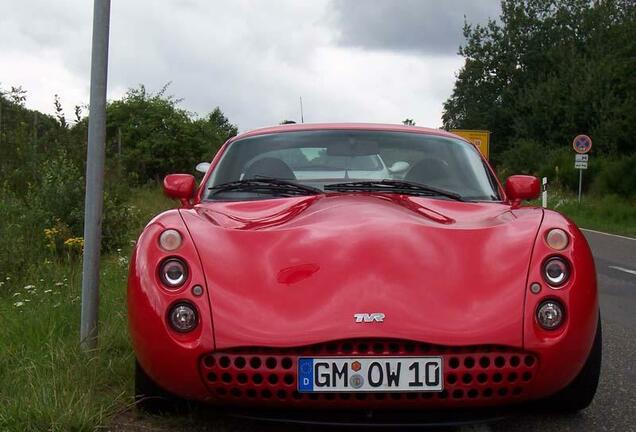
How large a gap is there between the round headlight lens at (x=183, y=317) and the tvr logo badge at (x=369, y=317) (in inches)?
23.2

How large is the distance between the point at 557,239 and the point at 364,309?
89 centimetres

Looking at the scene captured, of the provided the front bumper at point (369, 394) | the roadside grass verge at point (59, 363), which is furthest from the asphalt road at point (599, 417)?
the front bumper at point (369, 394)

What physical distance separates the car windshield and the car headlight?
1.17 meters

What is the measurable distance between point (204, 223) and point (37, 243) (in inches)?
197

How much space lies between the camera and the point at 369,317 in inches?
112

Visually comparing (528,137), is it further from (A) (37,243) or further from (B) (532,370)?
(B) (532,370)

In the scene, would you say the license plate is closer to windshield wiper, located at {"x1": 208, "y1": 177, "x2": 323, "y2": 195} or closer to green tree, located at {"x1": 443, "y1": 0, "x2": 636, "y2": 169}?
windshield wiper, located at {"x1": 208, "y1": 177, "x2": 323, "y2": 195}

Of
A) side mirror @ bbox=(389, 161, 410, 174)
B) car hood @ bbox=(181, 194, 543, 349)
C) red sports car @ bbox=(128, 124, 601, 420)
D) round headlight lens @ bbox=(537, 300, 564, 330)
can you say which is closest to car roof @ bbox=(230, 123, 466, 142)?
side mirror @ bbox=(389, 161, 410, 174)

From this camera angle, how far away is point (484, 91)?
206 feet

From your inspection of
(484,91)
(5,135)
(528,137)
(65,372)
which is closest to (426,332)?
(65,372)

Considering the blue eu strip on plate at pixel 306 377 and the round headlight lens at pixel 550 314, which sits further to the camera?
the round headlight lens at pixel 550 314

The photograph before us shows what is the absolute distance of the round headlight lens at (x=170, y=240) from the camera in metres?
3.17

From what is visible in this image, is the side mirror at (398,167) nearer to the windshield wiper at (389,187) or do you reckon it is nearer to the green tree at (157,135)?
the windshield wiper at (389,187)

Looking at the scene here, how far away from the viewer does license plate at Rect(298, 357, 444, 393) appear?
2.78 m
